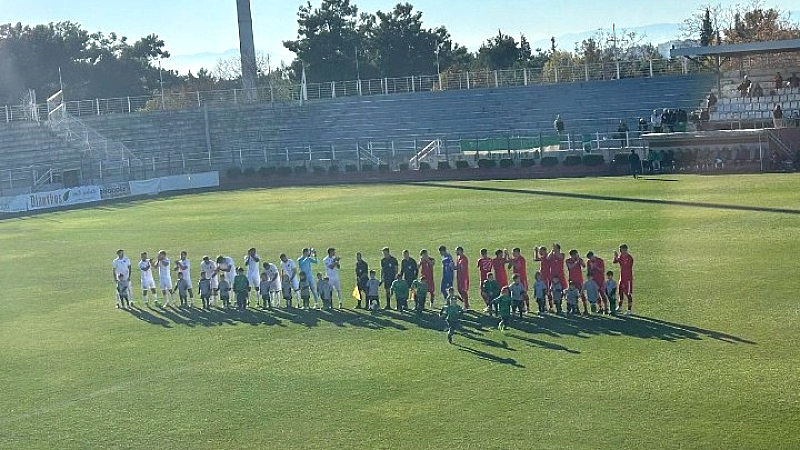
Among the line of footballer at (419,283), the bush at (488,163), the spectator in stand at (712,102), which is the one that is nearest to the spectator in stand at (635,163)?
the bush at (488,163)

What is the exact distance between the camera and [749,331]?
1819 cm

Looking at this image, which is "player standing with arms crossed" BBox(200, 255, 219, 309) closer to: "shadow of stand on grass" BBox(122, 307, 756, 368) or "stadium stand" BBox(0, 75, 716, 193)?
"shadow of stand on grass" BBox(122, 307, 756, 368)

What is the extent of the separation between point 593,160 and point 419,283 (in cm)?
2947

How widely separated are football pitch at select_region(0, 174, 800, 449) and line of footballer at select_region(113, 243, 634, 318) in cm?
50

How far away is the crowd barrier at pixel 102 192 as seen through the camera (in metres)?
51.8

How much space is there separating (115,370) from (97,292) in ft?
28.1

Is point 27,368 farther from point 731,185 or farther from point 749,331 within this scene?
point 731,185

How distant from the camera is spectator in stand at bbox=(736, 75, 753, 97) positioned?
5281 cm

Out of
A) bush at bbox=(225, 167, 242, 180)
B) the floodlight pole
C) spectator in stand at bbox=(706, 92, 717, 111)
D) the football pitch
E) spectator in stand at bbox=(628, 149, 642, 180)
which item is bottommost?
the football pitch

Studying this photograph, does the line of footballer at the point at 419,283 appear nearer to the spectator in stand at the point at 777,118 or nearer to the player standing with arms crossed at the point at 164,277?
the player standing with arms crossed at the point at 164,277

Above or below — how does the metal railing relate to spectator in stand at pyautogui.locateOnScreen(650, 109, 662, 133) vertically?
above

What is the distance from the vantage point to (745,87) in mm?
53375

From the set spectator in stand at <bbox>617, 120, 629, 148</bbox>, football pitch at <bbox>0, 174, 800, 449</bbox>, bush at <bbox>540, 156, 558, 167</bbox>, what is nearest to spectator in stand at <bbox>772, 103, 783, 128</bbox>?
spectator in stand at <bbox>617, 120, 629, 148</bbox>

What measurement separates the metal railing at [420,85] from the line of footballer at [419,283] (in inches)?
1579
